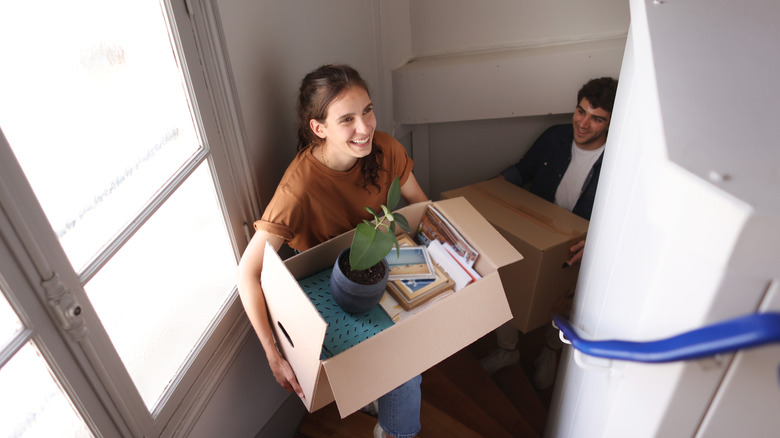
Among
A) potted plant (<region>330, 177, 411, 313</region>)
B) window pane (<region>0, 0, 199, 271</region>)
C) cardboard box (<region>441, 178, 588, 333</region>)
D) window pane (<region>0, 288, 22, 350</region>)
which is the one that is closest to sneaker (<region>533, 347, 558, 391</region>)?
cardboard box (<region>441, 178, 588, 333</region>)

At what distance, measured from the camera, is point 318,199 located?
1.46m

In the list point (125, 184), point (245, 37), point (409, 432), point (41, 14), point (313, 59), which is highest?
point (41, 14)

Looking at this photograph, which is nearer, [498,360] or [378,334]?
[378,334]

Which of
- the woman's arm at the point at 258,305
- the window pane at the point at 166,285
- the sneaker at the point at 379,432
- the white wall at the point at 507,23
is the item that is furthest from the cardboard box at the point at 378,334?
the white wall at the point at 507,23

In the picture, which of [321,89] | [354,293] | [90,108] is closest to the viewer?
[90,108]

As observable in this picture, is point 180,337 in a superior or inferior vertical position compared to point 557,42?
inferior

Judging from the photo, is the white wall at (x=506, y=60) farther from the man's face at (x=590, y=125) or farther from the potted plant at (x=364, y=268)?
the potted plant at (x=364, y=268)

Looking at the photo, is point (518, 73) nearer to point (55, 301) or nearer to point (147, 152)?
point (147, 152)

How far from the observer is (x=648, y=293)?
→ 0.65 meters

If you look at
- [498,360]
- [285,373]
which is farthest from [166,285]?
[498,360]

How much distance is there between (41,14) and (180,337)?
2.75ft

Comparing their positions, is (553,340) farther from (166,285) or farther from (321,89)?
(166,285)

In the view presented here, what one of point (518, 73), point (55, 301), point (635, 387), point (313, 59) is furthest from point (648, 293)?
point (518, 73)

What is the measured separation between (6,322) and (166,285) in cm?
46
